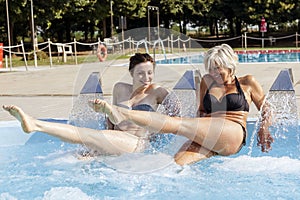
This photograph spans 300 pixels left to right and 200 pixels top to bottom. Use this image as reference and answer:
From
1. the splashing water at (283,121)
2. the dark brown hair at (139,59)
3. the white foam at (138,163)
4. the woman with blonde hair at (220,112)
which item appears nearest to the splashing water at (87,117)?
the white foam at (138,163)

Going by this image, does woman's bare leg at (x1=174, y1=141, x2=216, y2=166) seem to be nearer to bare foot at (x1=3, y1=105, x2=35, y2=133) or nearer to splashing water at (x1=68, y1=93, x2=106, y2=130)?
bare foot at (x1=3, y1=105, x2=35, y2=133)

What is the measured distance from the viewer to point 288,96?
15.9ft

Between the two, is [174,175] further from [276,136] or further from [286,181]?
[276,136]

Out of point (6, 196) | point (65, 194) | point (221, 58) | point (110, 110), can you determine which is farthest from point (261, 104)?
point (6, 196)

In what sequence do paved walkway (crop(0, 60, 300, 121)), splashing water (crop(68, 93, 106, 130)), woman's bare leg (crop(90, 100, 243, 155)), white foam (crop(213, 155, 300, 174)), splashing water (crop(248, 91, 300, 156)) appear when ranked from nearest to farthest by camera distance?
1. woman's bare leg (crop(90, 100, 243, 155))
2. white foam (crop(213, 155, 300, 174))
3. splashing water (crop(248, 91, 300, 156))
4. splashing water (crop(68, 93, 106, 130))
5. paved walkway (crop(0, 60, 300, 121))

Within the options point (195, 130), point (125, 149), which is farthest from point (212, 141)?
point (125, 149)

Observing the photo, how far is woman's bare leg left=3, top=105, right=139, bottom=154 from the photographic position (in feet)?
10.4

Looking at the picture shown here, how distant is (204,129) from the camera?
3703 millimetres

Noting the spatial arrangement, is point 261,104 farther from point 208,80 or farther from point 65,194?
point 65,194

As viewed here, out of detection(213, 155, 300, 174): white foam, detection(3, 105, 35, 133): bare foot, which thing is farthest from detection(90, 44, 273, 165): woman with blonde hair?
detection(3, 105, 35, 133): bare foot

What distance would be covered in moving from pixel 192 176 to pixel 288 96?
154 cm

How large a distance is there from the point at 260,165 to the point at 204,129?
92cm

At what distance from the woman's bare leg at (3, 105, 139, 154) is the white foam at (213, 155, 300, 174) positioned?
80cm

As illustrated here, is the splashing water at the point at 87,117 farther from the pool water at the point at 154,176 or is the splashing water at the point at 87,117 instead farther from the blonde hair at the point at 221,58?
the blonde hair at the point at 221,58
